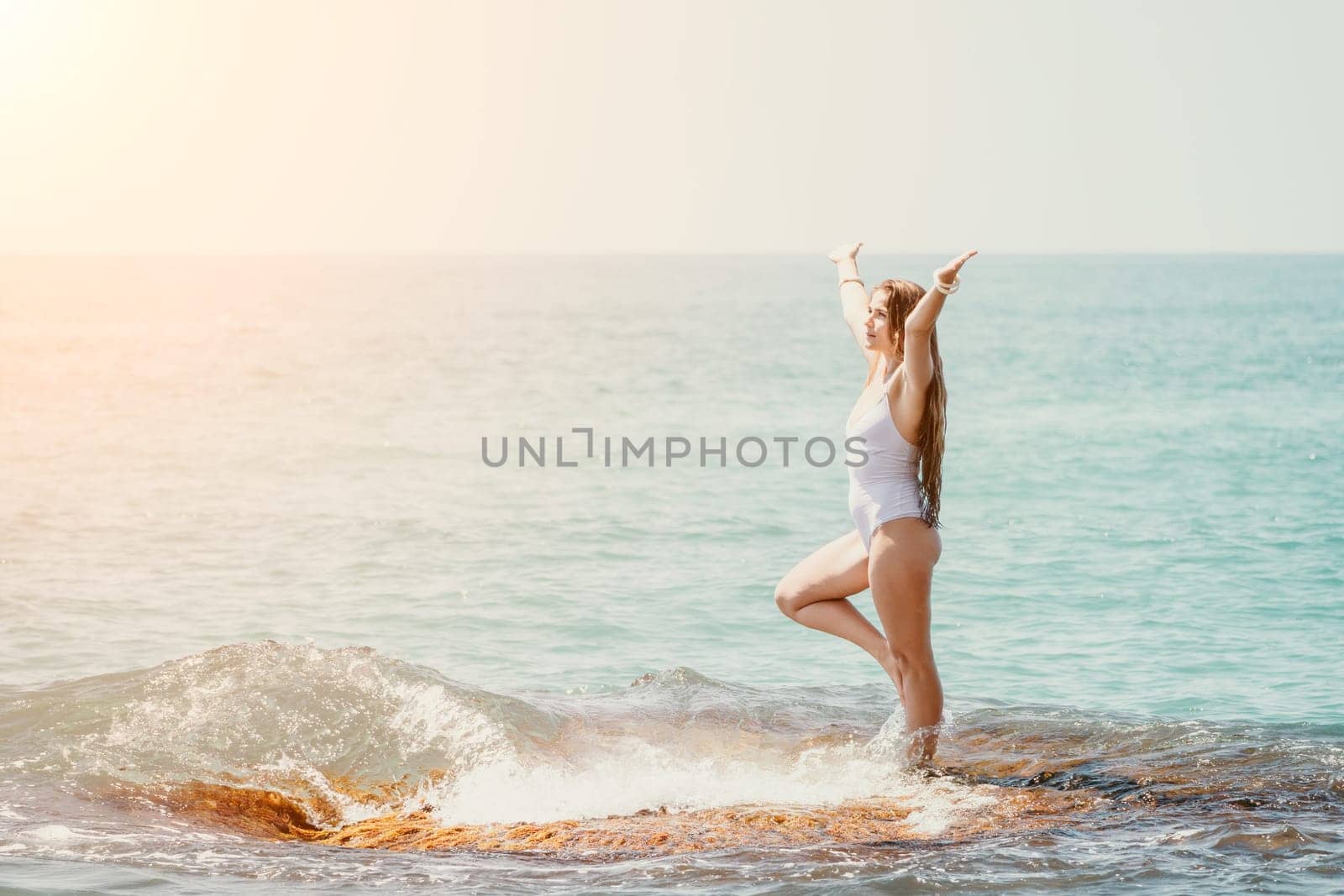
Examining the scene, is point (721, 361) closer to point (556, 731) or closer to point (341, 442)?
point (341, 442)

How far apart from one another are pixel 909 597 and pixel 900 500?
40cm

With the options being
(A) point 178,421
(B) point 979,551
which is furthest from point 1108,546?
(A) point 178,421

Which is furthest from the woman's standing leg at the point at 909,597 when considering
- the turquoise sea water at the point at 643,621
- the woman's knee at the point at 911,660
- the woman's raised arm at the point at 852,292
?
the woman's raised arm at the point at 852,292

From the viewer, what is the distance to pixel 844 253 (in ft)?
21.9

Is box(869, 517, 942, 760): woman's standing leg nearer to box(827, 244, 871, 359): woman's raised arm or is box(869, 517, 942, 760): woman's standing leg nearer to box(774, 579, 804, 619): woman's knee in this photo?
box(774, 579, 804, 619): woman's knee

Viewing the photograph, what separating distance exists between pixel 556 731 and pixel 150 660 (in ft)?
A: 11.2

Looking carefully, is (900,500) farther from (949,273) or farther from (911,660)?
(949,273)

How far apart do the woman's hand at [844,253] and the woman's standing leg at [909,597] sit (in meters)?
1.56

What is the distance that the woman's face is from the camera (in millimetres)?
5527

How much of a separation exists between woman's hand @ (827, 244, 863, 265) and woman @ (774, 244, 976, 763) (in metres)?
0.74

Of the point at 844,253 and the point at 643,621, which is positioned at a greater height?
the point at 844,253

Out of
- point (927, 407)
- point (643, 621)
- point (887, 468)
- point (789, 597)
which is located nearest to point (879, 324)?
point (927, 407)

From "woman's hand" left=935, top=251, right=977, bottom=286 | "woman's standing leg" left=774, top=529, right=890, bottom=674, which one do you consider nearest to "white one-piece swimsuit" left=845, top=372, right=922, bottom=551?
"woman's standing leg" left=774, top=529, right=890, bottom=674

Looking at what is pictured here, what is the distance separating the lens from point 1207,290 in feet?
250
